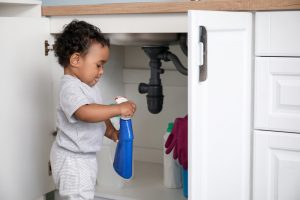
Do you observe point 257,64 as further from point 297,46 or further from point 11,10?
point 11,10

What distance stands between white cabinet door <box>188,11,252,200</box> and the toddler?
27 cm

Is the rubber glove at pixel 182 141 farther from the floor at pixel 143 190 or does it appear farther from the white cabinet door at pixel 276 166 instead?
the white cabinet door at pixel 276 166

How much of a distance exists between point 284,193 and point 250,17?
48 cm

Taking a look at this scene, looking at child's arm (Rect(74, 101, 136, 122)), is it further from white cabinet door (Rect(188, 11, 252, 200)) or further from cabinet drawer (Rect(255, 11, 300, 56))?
cabinet drawer (Rect(255, 11, 300, 56))

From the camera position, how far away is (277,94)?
138cm

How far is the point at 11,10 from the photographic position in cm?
170

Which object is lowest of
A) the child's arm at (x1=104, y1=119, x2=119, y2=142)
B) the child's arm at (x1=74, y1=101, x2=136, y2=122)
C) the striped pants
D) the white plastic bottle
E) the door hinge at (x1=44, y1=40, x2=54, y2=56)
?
the white plastic bottle

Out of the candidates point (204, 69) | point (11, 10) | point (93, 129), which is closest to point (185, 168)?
point (93, 129)

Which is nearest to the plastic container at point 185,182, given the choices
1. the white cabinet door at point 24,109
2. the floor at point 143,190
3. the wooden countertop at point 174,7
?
the floor at point 143,190

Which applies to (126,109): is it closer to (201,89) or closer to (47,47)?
(201,89)

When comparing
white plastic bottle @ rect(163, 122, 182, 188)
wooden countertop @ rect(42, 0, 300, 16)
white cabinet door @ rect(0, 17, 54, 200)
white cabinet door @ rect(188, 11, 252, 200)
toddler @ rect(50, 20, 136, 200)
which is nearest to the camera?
white cabinet door @ rect(188, 11, 252, 200)

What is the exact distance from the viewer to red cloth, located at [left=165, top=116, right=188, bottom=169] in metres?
1.65

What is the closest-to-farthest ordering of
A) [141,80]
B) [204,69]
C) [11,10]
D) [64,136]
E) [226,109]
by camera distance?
[204,69], [226,109], [64,136], [11,10], [141,80]

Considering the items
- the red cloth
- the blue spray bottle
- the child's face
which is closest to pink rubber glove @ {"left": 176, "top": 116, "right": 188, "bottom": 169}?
the red cloth
